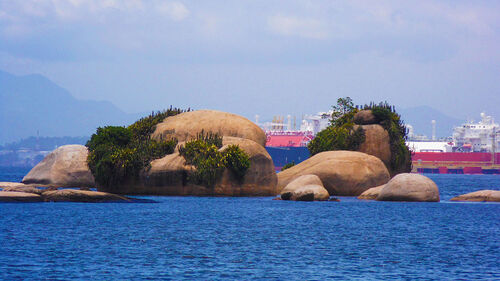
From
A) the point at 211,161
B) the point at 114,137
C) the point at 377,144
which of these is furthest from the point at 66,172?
the point at 377,144

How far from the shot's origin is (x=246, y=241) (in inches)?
1101

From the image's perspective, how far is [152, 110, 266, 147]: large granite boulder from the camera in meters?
53.0

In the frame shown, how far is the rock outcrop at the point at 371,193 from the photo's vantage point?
4862cm

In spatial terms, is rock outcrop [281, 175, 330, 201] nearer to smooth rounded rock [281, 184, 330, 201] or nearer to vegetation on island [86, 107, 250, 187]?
smooth rounded rock [281, 184, 330, 201]

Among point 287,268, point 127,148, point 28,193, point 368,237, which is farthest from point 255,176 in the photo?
point 287,268

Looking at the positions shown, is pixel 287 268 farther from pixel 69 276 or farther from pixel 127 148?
pixel 127 148

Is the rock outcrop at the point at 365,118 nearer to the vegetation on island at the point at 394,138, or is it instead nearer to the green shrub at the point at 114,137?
the vegetation on island at the point at 394,138

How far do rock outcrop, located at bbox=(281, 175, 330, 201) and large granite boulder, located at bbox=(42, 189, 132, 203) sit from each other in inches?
414

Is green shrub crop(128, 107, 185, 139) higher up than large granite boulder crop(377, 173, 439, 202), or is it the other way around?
green shrub crop(128, 107, 185, 139)

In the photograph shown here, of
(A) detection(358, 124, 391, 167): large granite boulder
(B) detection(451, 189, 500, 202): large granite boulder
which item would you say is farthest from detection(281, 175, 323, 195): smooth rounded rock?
(A) detection(358, 124, 391, 167): large granite boulder

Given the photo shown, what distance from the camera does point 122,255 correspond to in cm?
2389

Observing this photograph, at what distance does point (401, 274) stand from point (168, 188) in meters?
29.9

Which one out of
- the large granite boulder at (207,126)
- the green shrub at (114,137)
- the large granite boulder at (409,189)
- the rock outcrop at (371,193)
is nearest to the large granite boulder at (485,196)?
the large granite boulder at (409,189)

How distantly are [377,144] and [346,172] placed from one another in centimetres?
982
